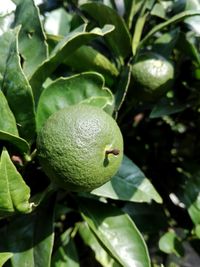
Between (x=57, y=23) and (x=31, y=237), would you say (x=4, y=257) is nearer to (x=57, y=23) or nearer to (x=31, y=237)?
(x=31, y=237)

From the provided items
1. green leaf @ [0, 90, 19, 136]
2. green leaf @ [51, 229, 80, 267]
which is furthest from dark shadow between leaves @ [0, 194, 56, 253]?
green leaf @ [0, 90, 19, 136]

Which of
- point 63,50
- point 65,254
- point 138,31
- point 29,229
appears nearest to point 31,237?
point 29,229

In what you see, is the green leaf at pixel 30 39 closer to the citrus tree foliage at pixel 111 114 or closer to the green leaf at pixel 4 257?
the citrus tree foliage at pixel 111 114

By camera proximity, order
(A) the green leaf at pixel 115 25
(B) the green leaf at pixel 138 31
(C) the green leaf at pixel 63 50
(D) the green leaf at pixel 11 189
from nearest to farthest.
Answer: (D) the green leaf at pixel 11 189, (C) the green leaf at pixel 63 50, (A) the green leaf at pixel 115 25, (B) the green leaf at pixel 138 31

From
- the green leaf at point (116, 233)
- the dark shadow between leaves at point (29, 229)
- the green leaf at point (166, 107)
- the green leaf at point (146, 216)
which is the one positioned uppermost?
the green leaf at point (166, 107)

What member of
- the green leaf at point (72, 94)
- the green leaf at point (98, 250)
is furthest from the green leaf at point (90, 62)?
the green leaf at point (98, 250)

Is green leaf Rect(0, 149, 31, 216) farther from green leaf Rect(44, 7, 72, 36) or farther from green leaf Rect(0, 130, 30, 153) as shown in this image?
green leaf Rect(44, 7, 72, 36)
